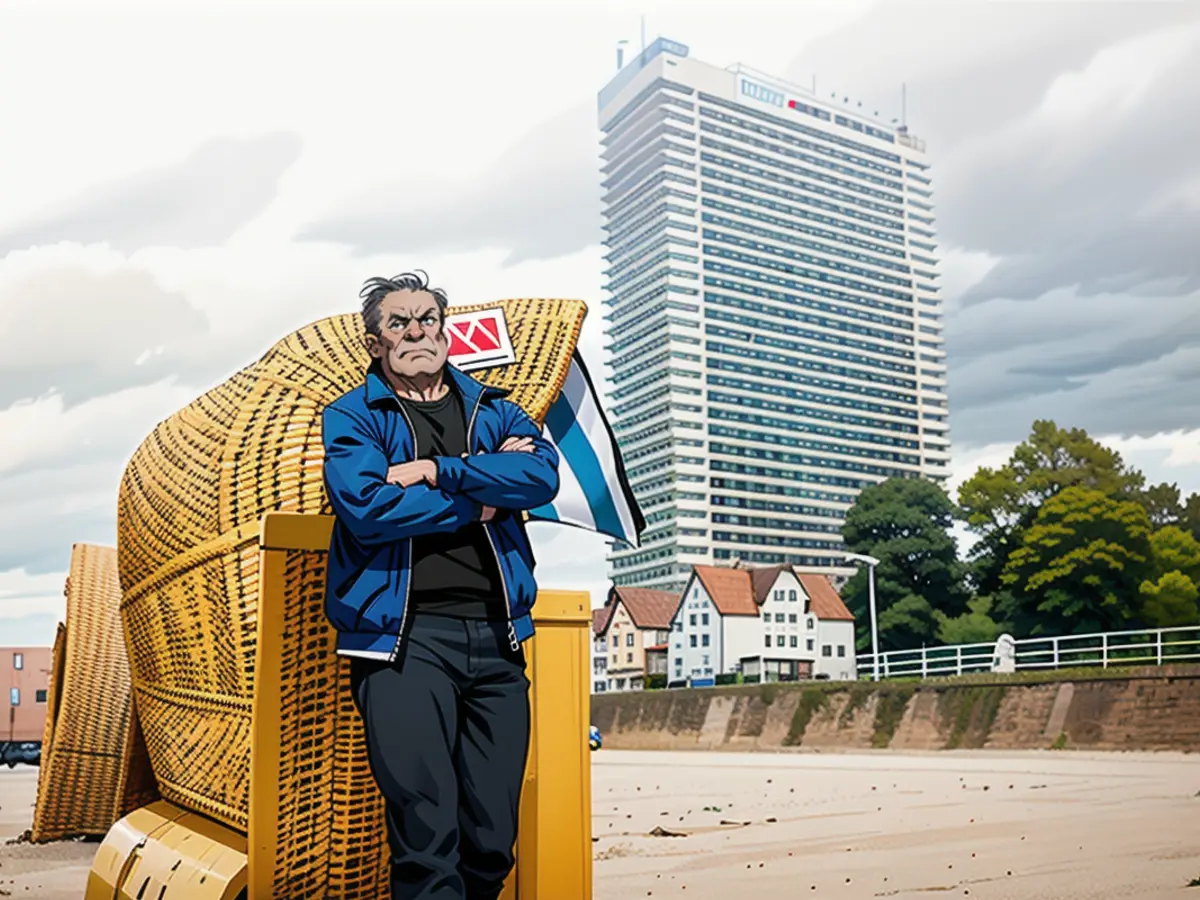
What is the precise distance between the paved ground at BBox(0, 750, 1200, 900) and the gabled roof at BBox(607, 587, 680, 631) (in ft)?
148

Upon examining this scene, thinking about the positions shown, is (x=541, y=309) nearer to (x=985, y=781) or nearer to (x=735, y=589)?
(x=985, y=781)

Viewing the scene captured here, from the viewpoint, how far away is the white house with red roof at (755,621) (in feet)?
174

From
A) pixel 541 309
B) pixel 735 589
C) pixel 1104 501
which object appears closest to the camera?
pixel 541 309

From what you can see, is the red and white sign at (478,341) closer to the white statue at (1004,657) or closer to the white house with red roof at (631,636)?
the white statue at (1004,657)

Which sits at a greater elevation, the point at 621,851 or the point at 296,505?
the point at 296,505

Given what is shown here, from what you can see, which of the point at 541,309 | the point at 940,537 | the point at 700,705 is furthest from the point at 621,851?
the point at 940,537

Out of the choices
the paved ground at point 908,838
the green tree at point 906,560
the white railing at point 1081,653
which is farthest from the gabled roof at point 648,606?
the paved ground at point 908,838

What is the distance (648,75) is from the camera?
3509 inches

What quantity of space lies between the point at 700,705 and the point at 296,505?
30.2 meters

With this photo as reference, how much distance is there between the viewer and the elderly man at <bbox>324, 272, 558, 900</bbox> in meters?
2.38

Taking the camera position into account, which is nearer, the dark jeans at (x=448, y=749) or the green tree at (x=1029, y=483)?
the dark jeans at (x=448, y=749)

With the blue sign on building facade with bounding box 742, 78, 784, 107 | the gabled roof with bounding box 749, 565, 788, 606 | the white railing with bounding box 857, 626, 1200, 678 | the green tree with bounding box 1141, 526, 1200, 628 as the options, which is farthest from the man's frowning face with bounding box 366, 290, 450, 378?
the blue sign on building facade with bounding box 742, 78, 784, 107

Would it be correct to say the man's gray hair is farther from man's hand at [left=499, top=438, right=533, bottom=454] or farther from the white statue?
the white statue

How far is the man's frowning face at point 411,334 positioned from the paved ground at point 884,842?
9.01 feet
